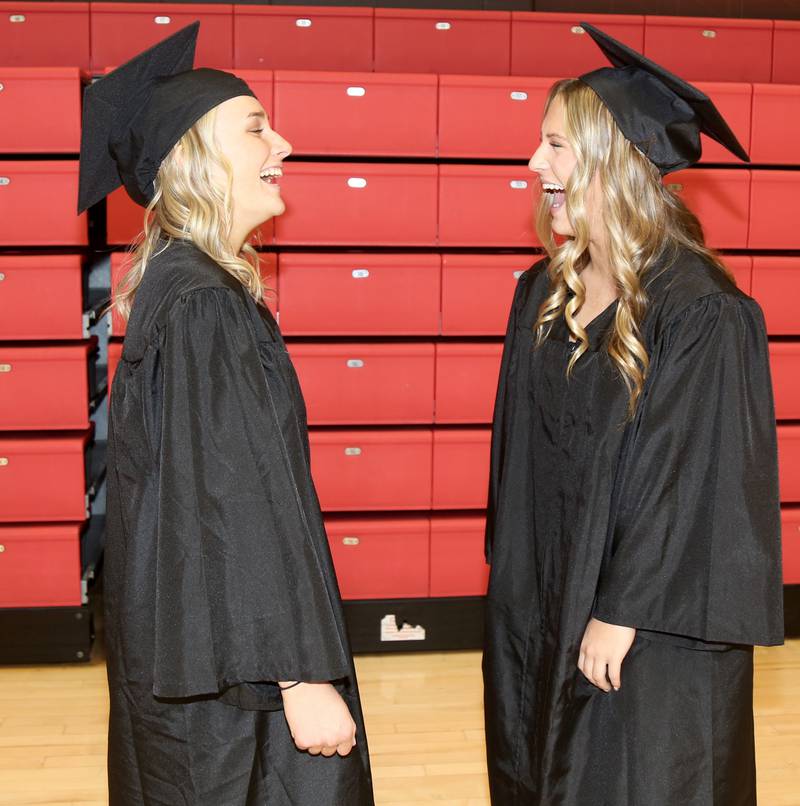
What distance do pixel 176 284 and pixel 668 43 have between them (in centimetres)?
253

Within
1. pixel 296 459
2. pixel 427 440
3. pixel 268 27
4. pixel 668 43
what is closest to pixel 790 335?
pixel 668 43

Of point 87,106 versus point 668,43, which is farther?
point 668,43

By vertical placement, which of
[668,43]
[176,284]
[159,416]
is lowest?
[159,416]

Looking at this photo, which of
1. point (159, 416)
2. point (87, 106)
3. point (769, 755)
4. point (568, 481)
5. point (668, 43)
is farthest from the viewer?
point (668, 43)

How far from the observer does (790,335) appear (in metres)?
3.31

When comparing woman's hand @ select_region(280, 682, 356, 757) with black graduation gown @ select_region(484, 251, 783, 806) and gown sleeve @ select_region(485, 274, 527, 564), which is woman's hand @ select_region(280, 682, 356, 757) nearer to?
black graduation gown @ select_region(484, 251, 783, 806)

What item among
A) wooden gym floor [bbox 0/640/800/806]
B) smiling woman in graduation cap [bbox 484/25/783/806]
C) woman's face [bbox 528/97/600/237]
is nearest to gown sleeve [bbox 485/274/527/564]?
smiling woman in graduation cap [bbox 484/25/783/806]

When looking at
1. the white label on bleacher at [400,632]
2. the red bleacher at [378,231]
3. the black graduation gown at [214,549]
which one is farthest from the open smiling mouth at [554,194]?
the white label on bleacher at [400,632]

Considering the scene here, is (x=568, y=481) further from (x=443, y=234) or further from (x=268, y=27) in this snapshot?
(x=268, y=27)

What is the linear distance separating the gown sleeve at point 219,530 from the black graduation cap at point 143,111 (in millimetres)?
276

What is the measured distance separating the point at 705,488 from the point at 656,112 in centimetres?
55

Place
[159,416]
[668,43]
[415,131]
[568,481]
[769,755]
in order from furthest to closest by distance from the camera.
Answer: [668,43] → [415,131] → [769,755] → [568,481] → [159,416]

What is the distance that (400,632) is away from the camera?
3.32 metres

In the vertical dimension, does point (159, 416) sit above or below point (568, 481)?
above
